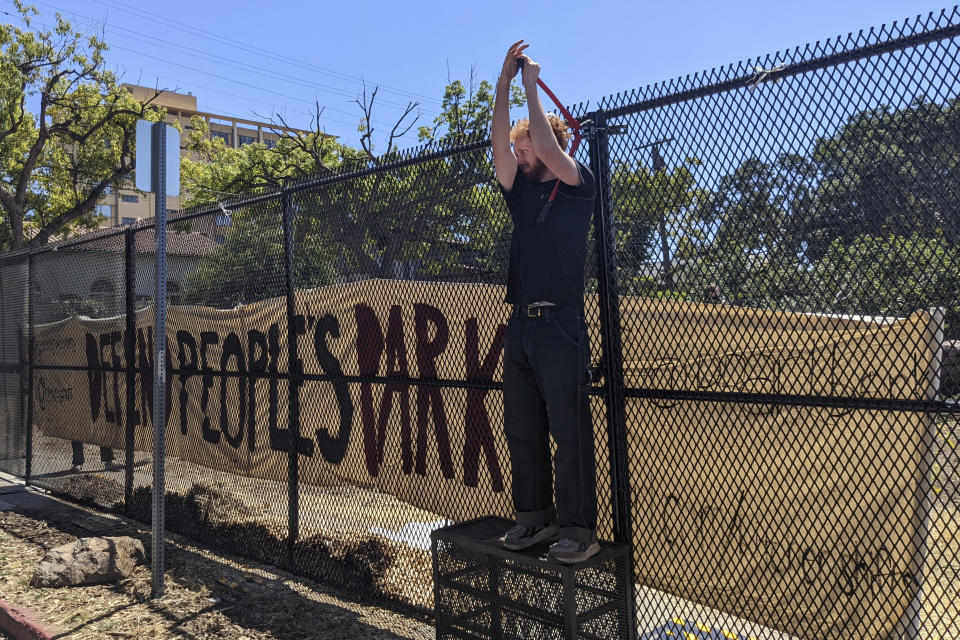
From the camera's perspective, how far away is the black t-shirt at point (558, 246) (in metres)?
3.22

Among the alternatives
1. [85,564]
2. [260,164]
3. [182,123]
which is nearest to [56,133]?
[260,164]

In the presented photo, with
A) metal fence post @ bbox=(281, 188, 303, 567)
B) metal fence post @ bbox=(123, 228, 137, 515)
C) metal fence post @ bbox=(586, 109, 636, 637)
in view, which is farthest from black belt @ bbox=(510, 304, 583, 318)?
metal fence post @ bbox=(123, 228, 137, 515)

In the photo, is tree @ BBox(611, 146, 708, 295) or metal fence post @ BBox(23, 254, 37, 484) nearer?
tree @ BBox(611, 146, 708, 295)

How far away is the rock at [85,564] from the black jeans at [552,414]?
3.33 meters

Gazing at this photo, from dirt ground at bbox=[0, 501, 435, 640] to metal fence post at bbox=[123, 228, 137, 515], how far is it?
1204 mm

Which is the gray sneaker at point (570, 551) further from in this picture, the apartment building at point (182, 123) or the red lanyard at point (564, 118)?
the apartment building at point (182, 123)

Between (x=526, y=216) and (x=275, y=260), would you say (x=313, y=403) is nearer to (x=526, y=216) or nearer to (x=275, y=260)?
(x=275, y=260)

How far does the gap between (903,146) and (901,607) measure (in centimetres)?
166

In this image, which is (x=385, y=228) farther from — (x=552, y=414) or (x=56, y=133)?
(x=56, y=133)

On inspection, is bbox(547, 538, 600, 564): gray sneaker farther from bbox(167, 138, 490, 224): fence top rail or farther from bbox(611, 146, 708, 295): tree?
bbox(167, 138, 490, 224): fence top rail

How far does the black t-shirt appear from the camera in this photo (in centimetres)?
322

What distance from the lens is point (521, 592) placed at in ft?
10.8

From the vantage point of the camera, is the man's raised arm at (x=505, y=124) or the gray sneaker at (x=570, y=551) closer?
the gray sneaker at (x=570, y=551)

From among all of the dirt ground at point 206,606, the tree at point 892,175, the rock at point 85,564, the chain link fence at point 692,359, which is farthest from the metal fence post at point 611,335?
the rock at point 85,564
